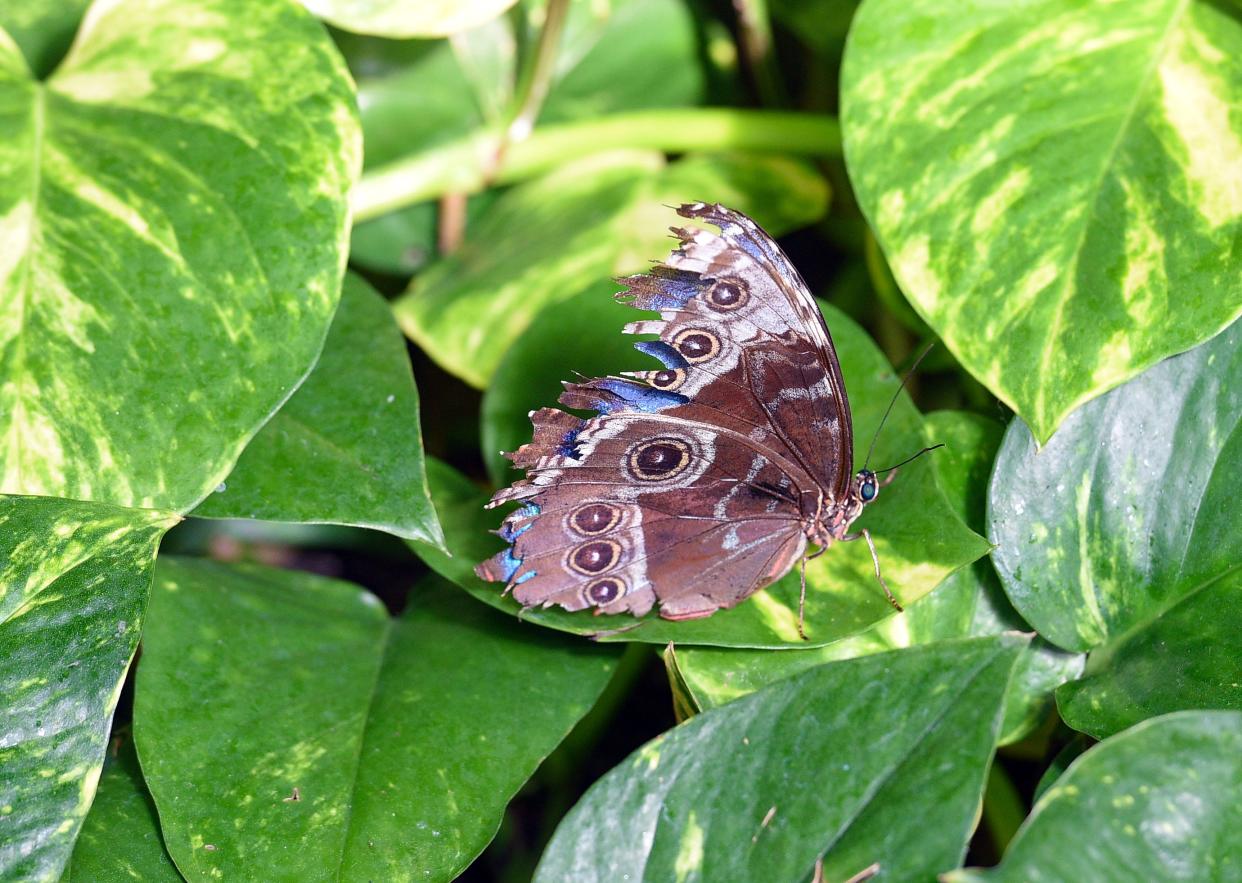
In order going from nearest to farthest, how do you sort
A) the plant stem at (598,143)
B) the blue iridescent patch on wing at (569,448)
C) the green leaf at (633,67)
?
1. the blue iridescent patch on wing at (569,448)
2. the plant stem at (598,143)
3. the green leaf at (633,67)

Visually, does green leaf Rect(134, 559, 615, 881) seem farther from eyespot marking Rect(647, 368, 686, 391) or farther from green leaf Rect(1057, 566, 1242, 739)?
green leaf Rect(1057, 566, 1242, 739)

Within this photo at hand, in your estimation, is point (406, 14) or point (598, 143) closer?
point (406, 14)

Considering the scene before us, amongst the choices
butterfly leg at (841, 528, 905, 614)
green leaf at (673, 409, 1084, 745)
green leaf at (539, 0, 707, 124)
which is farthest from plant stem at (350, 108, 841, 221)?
butterfly leg at (841, 528, 905, 614)

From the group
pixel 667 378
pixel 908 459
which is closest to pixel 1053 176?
pixel 908 459

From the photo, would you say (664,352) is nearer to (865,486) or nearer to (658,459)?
(658,459)

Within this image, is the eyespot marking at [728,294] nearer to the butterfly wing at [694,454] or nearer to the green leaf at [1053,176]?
the butterfly wing at [694,454]

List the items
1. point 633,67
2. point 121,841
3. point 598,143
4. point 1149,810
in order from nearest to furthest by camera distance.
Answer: point 1149,810, point 121,841, point 598,143, point 633,67

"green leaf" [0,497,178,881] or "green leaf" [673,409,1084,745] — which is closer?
"green leaf" [0,497,178,881]

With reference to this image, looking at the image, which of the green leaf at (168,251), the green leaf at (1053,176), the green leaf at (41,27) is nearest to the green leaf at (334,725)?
the green leaf at (168,251)

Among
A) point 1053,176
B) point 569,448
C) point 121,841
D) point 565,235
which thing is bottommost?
point 121,841
